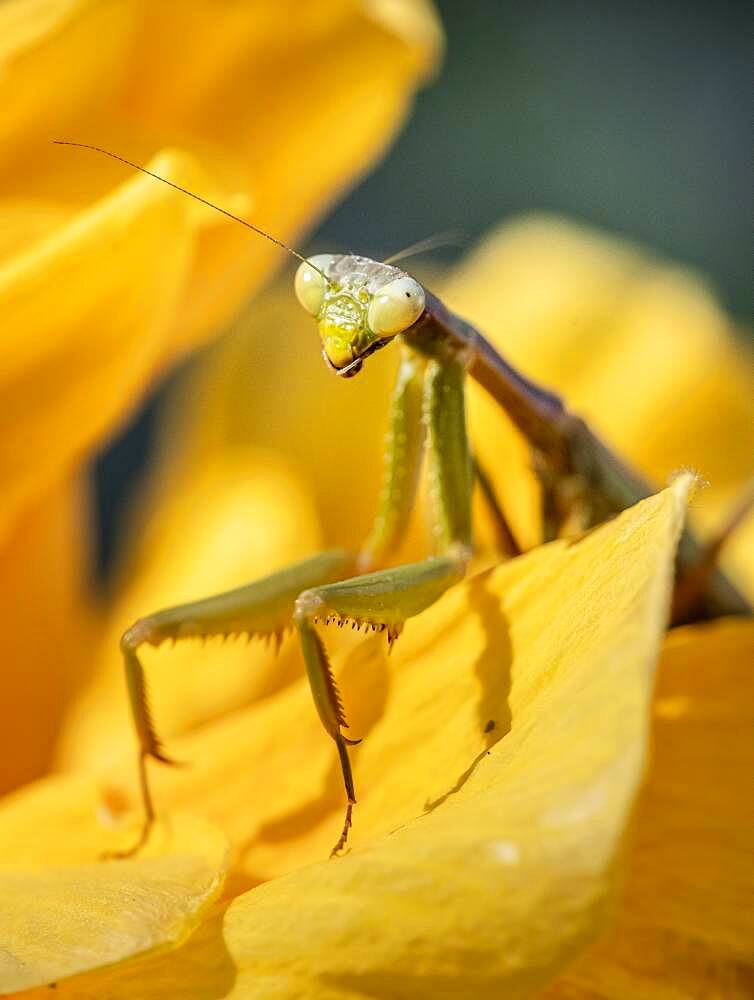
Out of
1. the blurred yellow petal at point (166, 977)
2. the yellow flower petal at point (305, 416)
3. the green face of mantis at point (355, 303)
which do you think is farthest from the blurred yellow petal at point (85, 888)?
the yellow flower petal at point (305, 416)

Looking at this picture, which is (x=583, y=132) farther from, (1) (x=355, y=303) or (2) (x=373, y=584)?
(2) (x=373, y=584)

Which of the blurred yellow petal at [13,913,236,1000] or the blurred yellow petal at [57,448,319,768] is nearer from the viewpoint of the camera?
the blurred yellow petal at [13,913,236,1000]

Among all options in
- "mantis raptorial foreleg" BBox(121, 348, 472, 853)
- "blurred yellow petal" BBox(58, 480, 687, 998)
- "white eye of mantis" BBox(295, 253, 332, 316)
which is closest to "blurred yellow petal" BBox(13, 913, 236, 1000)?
"blurred yellow petal" BBox(58, 480, 687, 998)

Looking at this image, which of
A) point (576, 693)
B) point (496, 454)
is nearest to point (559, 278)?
point (496, 454)

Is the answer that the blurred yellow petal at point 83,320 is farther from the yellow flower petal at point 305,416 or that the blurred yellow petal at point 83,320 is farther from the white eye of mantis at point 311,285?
the yellow flower petal at point 305,416

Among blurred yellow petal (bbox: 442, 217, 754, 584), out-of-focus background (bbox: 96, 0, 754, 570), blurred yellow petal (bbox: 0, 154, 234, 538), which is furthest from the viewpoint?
out-of-focus background (bbox: 96, 0, 754, 570)

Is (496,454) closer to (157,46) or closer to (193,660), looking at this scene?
(193,660)

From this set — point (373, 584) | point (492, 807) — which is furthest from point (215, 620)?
point (492, 807)

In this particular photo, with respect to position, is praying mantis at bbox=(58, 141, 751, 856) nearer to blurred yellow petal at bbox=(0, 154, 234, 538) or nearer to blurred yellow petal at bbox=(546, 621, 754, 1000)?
blurred yellow petal at bbox=(0, 154, 234, 538)
